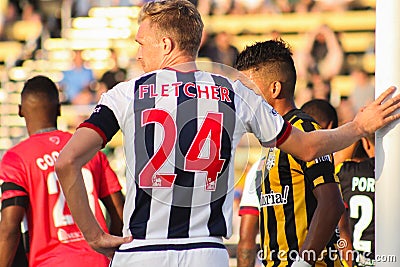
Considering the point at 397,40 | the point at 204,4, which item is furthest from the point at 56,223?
the point at 204,4

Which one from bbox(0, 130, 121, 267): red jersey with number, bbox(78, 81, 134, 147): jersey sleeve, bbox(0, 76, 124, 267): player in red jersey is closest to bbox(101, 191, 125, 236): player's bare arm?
bbox(0, 76, 124, 267): player in red jersey

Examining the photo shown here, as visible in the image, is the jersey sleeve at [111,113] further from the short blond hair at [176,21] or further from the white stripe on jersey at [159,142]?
the short blond hair at [176,21]

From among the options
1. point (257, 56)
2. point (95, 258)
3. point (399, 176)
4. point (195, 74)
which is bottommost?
point (95, 258)

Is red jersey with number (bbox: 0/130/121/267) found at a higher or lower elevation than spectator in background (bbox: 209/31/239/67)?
lower

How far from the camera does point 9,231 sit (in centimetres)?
557

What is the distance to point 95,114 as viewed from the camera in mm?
3791

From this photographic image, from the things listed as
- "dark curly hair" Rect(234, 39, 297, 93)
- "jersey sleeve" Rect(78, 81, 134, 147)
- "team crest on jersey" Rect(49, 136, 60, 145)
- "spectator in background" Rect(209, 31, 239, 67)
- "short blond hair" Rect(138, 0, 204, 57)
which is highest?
"spectator in background" Rect(209, 31, 239, 67)

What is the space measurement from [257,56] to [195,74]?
4.70ft

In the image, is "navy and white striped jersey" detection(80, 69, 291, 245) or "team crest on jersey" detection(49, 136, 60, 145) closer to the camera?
"navy and white striped jersey" detection(80, 69, 291, 245)

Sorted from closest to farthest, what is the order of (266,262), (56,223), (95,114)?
(95,114) < (266,262) < (56,223)

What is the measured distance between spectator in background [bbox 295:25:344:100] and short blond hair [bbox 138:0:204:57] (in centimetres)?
1093

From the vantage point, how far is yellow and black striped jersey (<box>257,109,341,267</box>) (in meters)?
5.01

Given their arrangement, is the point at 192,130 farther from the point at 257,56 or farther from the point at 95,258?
the point at 95,258

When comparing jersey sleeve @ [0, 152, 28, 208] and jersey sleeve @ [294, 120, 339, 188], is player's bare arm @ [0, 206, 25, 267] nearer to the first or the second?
jersey sleeve @ [0, 152, 28, 208]
